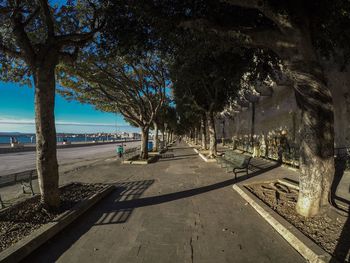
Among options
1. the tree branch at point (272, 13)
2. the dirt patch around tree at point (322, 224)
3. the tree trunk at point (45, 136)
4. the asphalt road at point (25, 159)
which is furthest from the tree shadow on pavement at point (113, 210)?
the asphalt road at point (25, 159)

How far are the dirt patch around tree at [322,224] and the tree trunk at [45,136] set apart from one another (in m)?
5.13

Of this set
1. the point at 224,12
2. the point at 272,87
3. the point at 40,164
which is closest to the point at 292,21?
the point at 224,12

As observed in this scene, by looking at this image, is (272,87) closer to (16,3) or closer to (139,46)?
(139,46)

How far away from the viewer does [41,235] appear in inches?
148

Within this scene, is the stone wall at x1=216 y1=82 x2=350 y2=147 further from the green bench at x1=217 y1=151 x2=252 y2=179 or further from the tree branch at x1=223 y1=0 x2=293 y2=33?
the tree branch at x1=223 y1=0 x2=293 y2=33

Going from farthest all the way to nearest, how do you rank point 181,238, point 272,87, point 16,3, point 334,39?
point 272,87, point 334,39, point 16,3, point 181,238

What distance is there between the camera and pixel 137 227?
14.4 ft

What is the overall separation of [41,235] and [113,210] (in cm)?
188

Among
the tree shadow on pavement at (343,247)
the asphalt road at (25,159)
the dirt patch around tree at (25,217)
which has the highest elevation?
the dirt patch around tree at (25,217)

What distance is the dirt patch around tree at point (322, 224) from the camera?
10.8ft

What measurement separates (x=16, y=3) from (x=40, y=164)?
3947mm

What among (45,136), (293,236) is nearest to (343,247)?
(293,236)

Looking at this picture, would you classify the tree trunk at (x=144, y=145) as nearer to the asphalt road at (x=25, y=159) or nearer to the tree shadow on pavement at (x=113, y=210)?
the tree shadow on pavement at (x=113, y=210)

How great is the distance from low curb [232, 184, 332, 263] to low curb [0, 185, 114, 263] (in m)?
4.14
